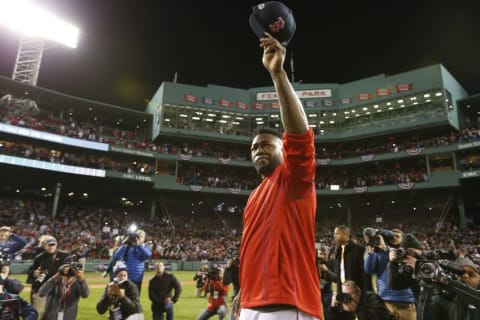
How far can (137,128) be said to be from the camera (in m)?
47.5

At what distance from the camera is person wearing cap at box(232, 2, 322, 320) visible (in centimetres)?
186

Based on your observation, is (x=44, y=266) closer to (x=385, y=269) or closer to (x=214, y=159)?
(x=385, y=269)

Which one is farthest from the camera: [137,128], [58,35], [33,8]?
[137,128]

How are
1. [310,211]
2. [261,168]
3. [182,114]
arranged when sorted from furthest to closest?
1. [182,114]
2. [261,168]
3. [310,211]

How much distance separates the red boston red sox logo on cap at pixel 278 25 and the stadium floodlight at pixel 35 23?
41.4m

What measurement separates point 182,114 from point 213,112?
412 cm

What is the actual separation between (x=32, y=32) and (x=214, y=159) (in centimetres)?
2449

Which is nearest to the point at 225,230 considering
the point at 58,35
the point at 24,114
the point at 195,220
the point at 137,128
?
the point at 195,220

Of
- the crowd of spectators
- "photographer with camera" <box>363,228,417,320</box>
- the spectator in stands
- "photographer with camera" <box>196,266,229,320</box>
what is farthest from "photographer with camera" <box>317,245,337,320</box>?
the crowd of spectators

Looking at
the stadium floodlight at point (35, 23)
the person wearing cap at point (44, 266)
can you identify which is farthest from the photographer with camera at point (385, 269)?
the stadium floodlight at point (35, 23)

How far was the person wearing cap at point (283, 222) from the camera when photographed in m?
1.86

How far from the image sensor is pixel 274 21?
1.99 meters

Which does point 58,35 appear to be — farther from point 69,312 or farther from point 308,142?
point 308,142

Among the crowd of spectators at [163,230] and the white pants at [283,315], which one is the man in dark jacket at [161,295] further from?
the crowd of spectators at [163,230]
